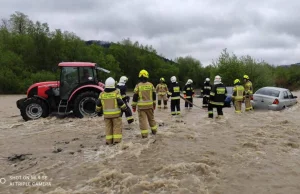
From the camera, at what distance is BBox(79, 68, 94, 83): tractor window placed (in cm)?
1217

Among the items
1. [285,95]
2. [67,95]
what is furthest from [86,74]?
[285,95]

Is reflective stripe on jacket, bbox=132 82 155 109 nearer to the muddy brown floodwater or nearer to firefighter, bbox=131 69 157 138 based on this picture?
firefighter, bbox=131 69 157 138

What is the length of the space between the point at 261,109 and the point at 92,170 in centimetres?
1133

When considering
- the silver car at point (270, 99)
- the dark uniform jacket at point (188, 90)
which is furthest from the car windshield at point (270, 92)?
the dark uniform jacket at point (188, 90)

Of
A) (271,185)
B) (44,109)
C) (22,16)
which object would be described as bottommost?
(271,185)

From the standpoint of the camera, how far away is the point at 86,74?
1223 centimetres

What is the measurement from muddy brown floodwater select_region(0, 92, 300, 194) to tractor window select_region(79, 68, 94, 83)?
8.06 ft

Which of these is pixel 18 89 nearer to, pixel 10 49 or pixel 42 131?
pixel 10 49

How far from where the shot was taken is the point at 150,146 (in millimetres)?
7441

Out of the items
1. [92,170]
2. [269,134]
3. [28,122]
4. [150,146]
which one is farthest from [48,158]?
[269,134]

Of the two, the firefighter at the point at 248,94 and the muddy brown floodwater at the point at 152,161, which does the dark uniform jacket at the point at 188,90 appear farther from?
the muddy brown floodwater at the point at 152,161

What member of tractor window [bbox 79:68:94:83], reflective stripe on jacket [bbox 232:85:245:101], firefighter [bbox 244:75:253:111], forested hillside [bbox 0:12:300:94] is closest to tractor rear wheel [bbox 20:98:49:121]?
tractor window [bbox 79:68:94:83]

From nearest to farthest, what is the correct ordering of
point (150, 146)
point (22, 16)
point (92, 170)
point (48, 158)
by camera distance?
1. point (92, 170)
2. point (48, 158)
3. point (150, 146)
4. point (22, 16)

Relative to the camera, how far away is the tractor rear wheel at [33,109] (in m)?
11.9
